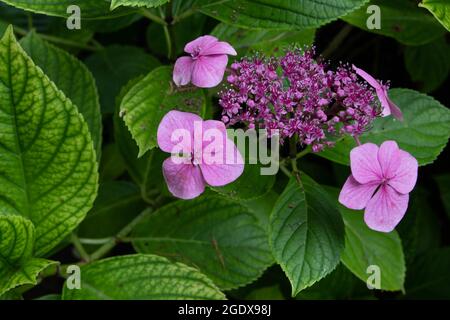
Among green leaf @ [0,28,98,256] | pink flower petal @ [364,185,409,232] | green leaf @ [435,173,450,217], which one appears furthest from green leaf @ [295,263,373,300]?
green leaf @ [0,28,98,256]

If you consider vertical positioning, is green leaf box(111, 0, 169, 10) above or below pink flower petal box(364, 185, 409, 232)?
above

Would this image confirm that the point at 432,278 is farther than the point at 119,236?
Yes

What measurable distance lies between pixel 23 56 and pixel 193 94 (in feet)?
0.83

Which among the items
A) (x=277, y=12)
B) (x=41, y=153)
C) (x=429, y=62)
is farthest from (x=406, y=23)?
(x=41, y=153)

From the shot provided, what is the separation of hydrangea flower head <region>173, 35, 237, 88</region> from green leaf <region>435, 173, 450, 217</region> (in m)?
0.71

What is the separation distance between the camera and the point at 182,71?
3.51ft

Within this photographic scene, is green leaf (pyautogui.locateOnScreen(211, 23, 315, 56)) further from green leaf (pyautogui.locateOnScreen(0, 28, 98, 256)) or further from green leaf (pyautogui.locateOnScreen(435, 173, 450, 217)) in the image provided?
green leaf (pyautogui.locateOnScreen(435, 173, 450, 217))

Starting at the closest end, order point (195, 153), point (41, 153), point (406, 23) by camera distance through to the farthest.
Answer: point (195, 153) < point (41, 153) < point (406, 23)

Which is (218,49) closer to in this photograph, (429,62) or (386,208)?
(386,208)

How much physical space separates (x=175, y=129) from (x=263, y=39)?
0.35 metres

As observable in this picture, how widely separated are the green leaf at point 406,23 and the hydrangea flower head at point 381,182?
410 mm

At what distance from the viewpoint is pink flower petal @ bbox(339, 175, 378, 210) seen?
97 centimetres

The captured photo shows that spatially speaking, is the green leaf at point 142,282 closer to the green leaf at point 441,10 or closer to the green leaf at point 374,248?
the green leaf at point 374,248

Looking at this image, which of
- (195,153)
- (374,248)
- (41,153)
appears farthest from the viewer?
(374,248)
